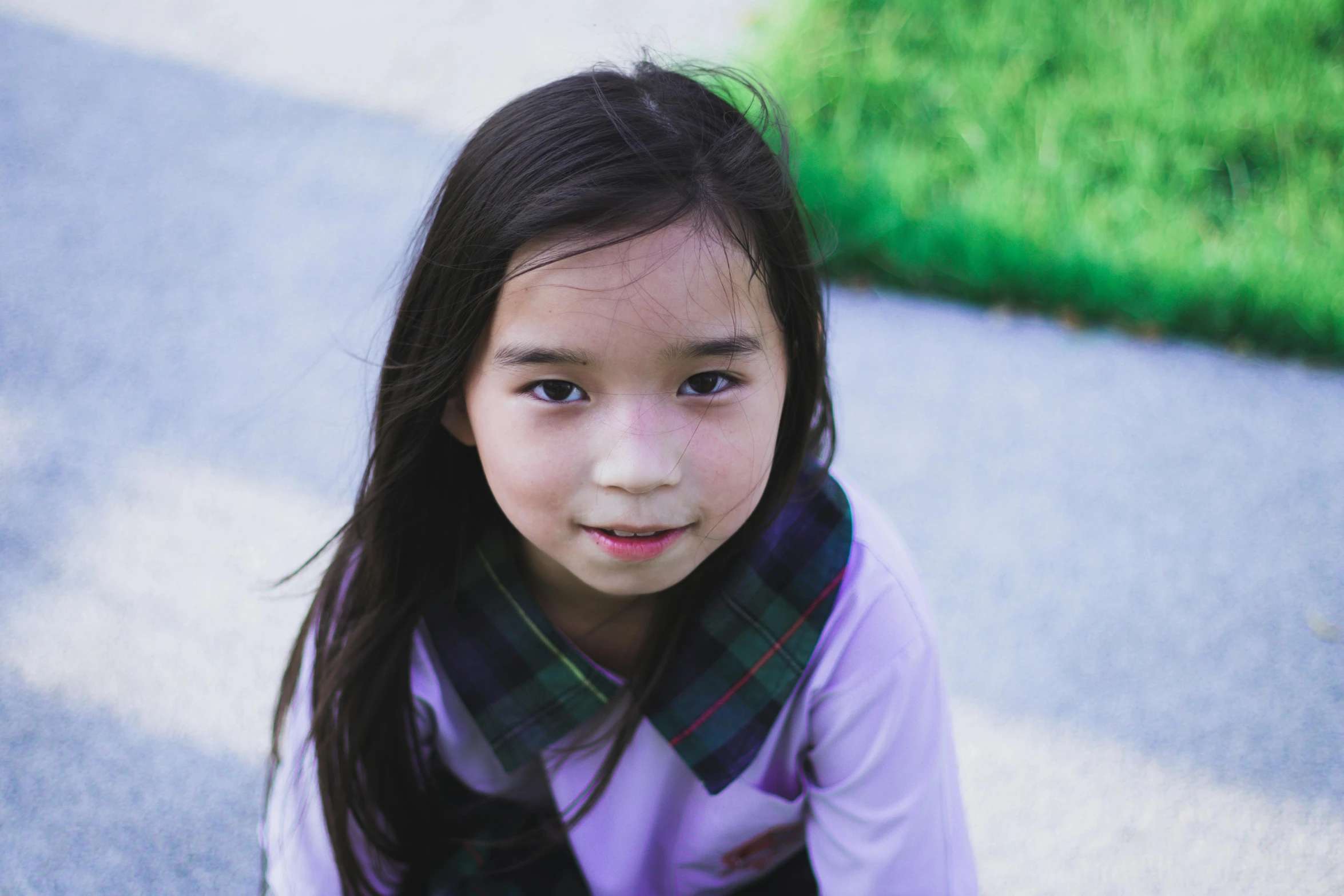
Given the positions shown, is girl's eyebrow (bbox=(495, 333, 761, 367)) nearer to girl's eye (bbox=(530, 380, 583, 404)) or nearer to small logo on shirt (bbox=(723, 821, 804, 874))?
girl's eye (bbox=(530, 380, 583, 404))

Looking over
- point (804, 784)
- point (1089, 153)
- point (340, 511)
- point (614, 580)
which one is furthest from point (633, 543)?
point (1089, 153)

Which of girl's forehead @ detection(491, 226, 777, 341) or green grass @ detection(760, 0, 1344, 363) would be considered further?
green grass @ detection(760, 0, 1344, 363)

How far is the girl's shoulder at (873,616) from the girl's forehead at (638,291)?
1.00ft

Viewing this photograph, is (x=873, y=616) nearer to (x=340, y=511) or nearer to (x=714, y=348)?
(x=714, y=348)

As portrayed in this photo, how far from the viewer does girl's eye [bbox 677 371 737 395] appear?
0.85 metres

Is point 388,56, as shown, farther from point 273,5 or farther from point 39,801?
point 39,801

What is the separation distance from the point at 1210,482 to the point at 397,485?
→ 151cm

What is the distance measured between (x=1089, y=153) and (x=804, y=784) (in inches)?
75.3

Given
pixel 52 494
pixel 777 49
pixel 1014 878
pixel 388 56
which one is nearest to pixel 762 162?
pixel 1014 878

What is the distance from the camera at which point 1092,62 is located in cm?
267

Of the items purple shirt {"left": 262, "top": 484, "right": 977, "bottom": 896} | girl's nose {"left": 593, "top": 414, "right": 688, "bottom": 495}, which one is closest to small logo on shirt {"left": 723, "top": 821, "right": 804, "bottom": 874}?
purple shirt {"left": 262, "top": 484, "right": 977, "bottom": 896}

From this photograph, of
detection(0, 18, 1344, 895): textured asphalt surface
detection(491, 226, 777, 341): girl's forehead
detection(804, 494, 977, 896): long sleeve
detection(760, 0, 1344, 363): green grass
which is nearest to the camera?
detection(491, 226, 777, 341): girl's forehead

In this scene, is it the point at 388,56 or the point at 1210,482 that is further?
the point at 388,56

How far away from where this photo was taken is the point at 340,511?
1785 mm
